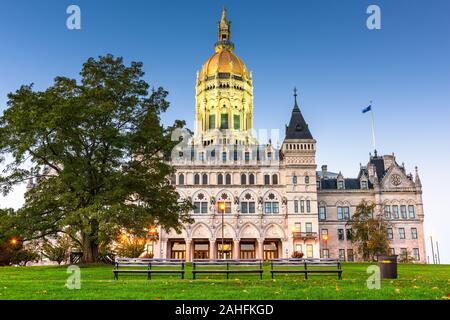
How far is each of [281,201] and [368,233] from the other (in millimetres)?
13436

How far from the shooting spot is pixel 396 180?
7125 cm

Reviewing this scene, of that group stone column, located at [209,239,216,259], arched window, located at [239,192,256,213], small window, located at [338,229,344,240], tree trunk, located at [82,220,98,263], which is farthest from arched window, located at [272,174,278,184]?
tree trunk, located at [82,220,98,263]

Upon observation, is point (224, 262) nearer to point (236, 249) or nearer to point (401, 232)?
point (236, 249)

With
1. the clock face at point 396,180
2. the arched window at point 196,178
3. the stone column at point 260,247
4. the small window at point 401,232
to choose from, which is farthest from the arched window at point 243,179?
the small window at point 401,232

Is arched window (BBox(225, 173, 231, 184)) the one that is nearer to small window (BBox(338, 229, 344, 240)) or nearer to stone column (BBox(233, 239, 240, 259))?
stone column (BBox(233, 239, 240, 259))

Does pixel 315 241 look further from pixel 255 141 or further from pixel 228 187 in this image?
pixel 255 141

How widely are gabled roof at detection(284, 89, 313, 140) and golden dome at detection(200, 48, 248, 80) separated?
59.9 ft

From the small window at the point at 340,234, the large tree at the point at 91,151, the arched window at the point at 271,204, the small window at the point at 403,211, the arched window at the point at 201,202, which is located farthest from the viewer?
the small window at the point at 340,234

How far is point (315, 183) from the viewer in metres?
67.1

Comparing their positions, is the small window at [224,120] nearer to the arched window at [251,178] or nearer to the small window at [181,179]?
the arched window at [251,178]

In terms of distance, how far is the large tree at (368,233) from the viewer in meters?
58.5

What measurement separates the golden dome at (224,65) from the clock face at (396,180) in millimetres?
33535
